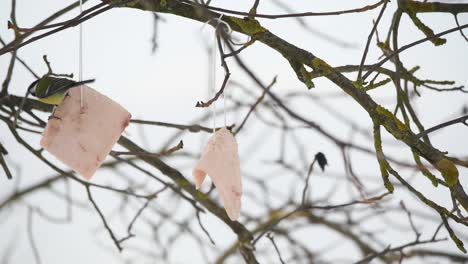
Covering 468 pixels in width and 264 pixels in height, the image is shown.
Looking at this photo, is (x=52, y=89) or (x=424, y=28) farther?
(x=424, y=28)

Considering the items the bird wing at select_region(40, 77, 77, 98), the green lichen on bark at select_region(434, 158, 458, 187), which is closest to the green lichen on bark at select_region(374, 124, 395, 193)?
the green lichen on bark at select_region(434, 158, 458, 187)

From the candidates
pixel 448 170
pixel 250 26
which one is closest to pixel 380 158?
pixel 448 170

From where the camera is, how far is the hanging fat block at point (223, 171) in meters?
0.56

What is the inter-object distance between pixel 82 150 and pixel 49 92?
6cm

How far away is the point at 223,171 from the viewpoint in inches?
22.5

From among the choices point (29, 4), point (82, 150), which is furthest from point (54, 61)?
point (82, 150)

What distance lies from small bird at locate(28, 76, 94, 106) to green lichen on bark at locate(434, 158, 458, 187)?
1.13 ft

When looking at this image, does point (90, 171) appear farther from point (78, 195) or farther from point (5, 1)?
point (78, 195)

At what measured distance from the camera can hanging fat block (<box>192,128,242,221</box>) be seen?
56 cm

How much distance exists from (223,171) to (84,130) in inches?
5.3

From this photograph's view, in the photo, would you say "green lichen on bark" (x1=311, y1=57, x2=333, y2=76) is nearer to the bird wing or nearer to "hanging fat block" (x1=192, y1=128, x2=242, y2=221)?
"hanging fat block" (x1=192, y1=128, x2=242, y2=221)

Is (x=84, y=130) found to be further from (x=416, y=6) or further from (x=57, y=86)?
(x=416, y=6)

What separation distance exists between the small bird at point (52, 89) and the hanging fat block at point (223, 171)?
14 centimetres

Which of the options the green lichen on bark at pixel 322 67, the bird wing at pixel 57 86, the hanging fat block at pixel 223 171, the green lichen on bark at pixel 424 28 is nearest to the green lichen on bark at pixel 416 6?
the green lichen on bark at pixel 424 28
